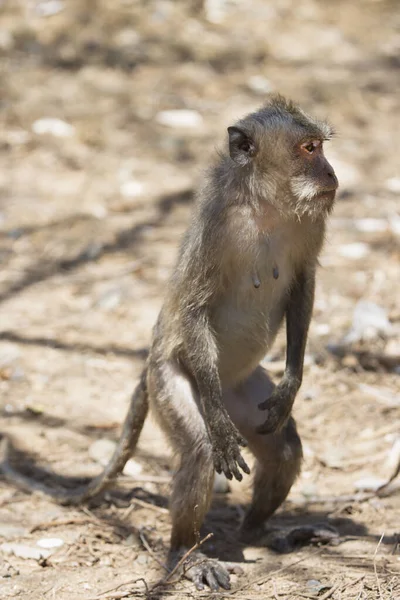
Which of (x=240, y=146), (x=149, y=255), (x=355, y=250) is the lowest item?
(x=149, y=255)

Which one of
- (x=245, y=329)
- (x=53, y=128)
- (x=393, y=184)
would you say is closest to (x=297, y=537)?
(x=245, y=329)

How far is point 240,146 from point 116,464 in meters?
1.70

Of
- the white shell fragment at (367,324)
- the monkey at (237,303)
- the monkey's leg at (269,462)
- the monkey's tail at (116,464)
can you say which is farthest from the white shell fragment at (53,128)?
the monkey's leg at (269,462)

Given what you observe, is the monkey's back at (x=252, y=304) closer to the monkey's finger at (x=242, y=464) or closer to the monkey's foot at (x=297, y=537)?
the monkey's finger at (x=242, y=464)

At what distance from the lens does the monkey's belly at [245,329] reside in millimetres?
4293

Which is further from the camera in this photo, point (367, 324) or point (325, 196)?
point (367, 324)

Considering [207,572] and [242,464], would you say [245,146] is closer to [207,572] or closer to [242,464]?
[242,464]

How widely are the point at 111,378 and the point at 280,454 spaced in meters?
1.93

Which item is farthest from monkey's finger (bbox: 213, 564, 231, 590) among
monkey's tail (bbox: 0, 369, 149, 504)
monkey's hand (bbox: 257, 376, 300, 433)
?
monkey's tail (bbox: 0, 369, 149, 504)

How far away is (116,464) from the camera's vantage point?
4680 millimetres

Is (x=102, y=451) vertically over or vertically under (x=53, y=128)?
→ under

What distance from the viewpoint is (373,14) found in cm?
1168

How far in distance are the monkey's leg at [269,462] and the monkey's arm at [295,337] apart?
0.14 meters

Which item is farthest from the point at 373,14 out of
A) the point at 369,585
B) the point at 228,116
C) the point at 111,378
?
the point at 369,585
